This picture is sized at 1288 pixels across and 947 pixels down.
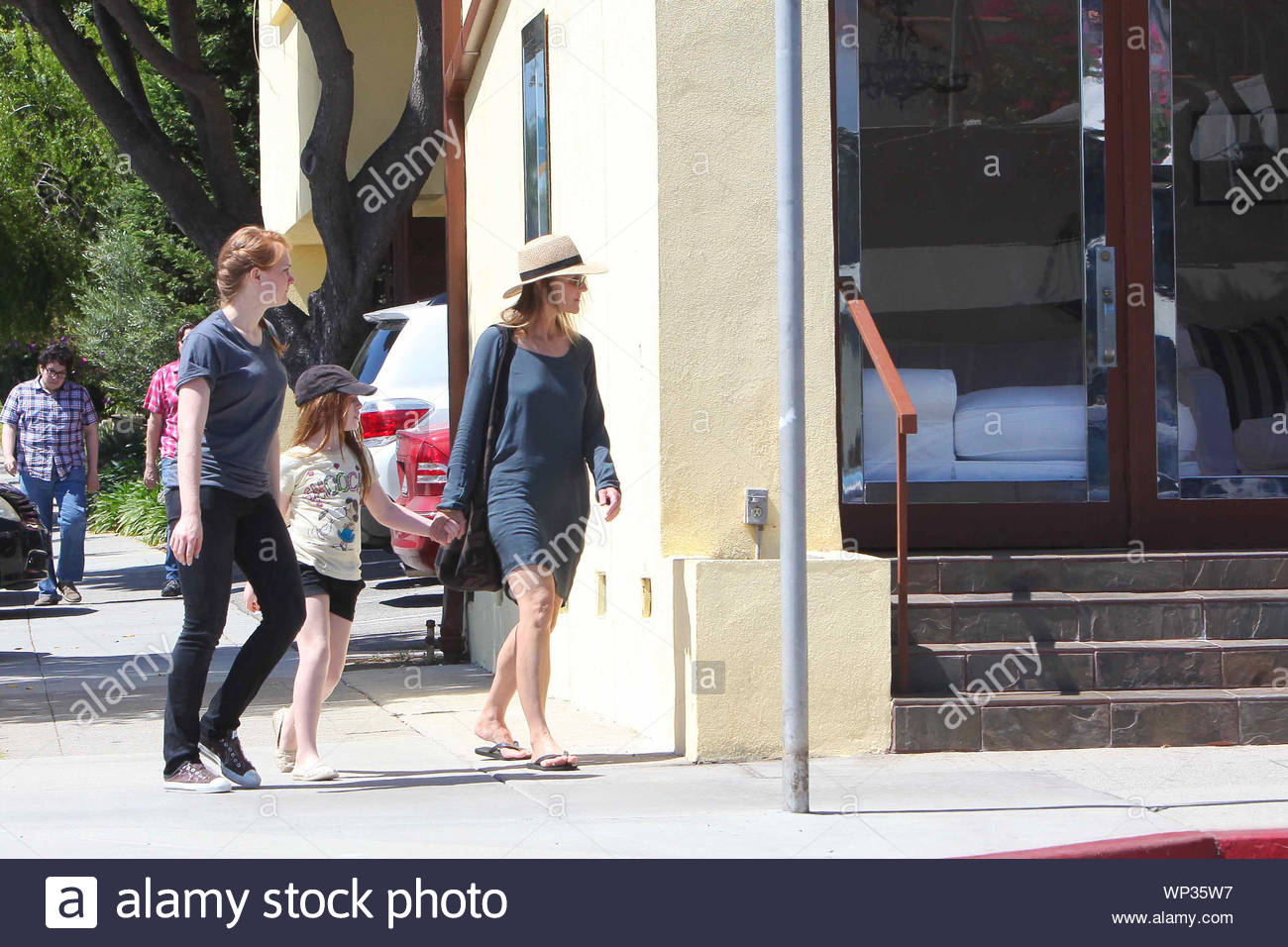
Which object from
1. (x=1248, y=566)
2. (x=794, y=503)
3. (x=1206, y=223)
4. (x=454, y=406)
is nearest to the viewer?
(x=794, y=503)

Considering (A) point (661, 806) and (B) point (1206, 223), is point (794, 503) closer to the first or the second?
(A) point (661, 806)

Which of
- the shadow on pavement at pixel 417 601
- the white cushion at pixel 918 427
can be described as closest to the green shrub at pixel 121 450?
the shadow on pavement at pixel 417 601

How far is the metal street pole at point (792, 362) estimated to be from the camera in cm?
520

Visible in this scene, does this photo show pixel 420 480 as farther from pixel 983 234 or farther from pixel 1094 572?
pixel 1094 572

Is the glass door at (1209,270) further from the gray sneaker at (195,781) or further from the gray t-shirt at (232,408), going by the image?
the gray sneaker at (195,781)

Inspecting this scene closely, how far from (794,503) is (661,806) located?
1.15m

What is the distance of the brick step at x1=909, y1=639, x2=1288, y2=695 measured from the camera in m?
6.69

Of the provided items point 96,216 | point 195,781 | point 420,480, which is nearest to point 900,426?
point 195,781

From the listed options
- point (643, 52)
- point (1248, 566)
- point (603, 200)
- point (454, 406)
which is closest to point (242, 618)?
point (454, 406)

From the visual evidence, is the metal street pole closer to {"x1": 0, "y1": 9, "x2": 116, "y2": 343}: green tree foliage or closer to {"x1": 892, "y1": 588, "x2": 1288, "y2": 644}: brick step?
{"x1": 892, "y1": 588, "x2": 1288, "y2": 644}: brick step

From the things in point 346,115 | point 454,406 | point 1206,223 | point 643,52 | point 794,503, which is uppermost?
point 346,115

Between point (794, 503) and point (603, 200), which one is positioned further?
point (603, 200)

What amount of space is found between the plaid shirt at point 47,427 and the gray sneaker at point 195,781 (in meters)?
7.63
